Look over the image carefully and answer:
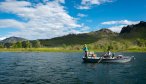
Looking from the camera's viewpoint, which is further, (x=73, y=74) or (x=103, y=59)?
(x=103, y=59)

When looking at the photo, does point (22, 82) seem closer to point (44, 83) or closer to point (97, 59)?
point (44, 83)

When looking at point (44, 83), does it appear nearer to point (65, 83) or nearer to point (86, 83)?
point (65, 83)

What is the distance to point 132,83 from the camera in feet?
146

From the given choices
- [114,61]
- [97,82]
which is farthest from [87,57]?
[97,82]

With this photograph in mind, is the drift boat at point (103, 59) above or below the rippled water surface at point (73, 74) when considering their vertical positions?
above

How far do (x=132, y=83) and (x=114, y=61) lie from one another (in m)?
42.0

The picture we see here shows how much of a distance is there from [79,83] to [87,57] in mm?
41289

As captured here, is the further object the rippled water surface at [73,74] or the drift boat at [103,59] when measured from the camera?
the drift boat at [103,59]

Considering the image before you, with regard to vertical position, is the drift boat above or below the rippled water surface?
above

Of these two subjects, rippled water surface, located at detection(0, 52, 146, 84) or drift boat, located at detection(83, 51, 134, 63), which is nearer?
rippled water surface, located at detection(0, 52, 146, 84)

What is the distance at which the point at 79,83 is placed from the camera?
44.1 meters

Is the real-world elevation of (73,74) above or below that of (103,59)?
below

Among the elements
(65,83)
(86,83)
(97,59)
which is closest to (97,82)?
(86,83)

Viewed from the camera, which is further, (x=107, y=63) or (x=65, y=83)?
(x=107, y=63)
